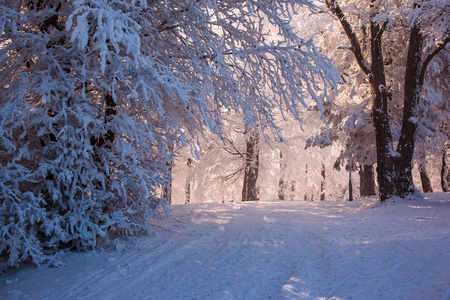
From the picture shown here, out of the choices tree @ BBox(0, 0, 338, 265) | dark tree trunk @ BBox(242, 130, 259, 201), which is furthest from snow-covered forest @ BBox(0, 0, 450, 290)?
dark tree trunk @ BBox(242, 130, 259, 201)

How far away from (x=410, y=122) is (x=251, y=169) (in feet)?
24.2

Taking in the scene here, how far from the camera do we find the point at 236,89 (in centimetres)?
510

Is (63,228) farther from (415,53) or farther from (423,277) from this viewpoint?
(415,53)

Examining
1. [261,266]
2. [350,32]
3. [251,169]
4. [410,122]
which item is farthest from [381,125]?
[261,266]

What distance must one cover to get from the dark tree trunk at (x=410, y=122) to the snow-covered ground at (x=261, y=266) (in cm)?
291

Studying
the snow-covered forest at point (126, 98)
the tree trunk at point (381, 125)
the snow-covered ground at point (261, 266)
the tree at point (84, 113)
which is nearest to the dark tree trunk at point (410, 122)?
the snow-covered forest at point (126, 98)

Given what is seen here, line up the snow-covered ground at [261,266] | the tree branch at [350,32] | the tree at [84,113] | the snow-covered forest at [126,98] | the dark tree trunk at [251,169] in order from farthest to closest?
the dark tree trunk at [251,169], the tree branch at [350,32], the snow-covered forest at [126,98], the tree at [84,113], the snow-covered ground at [261,266]

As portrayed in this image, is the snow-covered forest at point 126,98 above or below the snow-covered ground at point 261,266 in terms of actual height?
above

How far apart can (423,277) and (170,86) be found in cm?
333

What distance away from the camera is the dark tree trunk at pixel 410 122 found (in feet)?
27.7

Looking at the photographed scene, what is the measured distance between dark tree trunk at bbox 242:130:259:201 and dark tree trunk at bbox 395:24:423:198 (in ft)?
21.7

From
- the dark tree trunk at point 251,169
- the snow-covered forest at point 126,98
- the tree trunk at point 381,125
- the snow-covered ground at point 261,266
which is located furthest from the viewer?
the dark tree trunk at point 251,169

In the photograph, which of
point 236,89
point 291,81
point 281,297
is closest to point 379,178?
point 291,81

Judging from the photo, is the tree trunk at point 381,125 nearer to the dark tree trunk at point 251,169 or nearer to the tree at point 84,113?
the tree at point 84,113
